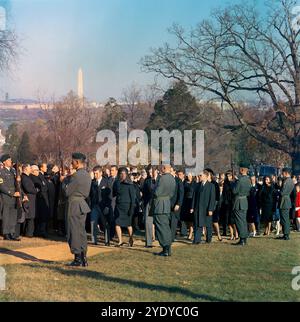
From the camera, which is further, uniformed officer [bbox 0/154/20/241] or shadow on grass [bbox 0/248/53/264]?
uniformed officer [bbox 0/154/20/241]

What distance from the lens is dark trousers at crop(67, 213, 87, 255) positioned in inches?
422

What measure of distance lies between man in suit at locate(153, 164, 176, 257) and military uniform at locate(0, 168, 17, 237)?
374 cm

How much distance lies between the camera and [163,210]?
12578 mm

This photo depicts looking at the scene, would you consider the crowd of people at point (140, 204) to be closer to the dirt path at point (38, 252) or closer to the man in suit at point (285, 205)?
the man in suit at point (285, 205)

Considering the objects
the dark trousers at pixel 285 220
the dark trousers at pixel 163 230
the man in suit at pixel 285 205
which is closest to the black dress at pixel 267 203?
the man in suit at pixel 285 205

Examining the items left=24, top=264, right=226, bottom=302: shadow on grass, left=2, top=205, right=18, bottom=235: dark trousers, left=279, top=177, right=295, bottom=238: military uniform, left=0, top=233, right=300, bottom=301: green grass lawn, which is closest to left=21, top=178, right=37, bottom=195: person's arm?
left=2, top=205, right=18, bottom=235: dark trousers

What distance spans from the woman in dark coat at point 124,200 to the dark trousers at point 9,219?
8.36 ft

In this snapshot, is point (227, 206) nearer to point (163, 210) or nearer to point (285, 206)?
point (285, 206)

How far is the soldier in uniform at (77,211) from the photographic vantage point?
10.7 meters

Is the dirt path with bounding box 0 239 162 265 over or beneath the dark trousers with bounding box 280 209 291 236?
beneath

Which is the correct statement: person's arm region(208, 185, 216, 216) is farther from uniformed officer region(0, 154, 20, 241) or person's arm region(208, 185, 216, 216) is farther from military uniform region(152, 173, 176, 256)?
uniformed officer region(0, 154, 20, 241)

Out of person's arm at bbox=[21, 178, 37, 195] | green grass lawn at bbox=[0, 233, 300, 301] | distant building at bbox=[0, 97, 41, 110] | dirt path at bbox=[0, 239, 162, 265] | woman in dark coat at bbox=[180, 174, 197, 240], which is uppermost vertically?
distant building at bbox=[0, 97, 41, 110]

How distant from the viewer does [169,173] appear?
12805mm
